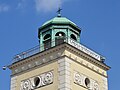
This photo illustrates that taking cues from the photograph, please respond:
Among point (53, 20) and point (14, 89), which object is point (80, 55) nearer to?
point (53, 20)

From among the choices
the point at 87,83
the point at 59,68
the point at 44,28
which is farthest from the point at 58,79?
the point at 44,28

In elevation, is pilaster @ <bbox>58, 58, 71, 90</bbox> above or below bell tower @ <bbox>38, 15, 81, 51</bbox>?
below

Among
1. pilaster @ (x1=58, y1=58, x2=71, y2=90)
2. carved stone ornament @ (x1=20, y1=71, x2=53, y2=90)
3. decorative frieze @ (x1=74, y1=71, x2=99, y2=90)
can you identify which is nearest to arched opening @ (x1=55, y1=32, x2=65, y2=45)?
pilaster @ (x1=58, y1=58, x2=71, y2=90)

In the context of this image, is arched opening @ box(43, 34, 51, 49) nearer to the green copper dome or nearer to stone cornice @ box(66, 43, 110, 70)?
the green copper dome

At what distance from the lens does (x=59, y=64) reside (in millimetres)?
30188

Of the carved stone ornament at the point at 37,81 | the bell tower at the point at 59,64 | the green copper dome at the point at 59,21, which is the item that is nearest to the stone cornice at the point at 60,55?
the bell tower at the point at 59,64

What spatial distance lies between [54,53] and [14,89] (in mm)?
4598

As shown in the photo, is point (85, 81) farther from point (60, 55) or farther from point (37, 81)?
point (37, 81)

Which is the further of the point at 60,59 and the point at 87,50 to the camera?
the point at 87,50

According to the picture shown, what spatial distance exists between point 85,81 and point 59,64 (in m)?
2.65

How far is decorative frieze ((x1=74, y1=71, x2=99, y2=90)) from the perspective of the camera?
30.4 metres

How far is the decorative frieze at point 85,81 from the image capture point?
30.4m

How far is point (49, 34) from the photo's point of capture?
32.7 meters

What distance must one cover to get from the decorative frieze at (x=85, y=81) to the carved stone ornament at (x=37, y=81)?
1.92 metres
